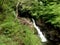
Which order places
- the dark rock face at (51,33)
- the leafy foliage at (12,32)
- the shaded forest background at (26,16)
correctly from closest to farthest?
the leafy foliage at (12,32) < the shaded forest background at (26,16) < the dark rock face at (51,33)

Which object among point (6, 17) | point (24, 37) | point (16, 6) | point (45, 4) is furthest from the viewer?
point (45, 4)

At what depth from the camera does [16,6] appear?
1367 cm

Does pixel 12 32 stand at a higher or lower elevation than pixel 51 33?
higher

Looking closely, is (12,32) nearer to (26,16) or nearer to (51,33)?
(51,33)

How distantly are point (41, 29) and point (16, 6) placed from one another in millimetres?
2512

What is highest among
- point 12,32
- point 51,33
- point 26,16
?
point 12,32

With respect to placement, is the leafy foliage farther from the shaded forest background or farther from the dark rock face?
the dark rock face

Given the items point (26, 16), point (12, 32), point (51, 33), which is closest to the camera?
point (12, 32)

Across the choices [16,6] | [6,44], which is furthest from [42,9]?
[6,44]

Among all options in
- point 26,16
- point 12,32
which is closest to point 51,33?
point 12,32

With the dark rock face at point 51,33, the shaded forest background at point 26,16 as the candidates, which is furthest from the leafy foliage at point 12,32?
the dark rock face at point 51,33

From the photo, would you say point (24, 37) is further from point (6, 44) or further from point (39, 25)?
point (39, 25)

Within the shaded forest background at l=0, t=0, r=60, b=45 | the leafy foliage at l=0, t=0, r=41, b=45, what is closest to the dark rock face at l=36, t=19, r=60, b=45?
the shaded forest background at l=0, t=0, r=60, b=45

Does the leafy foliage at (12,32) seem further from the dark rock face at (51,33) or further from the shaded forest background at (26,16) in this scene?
the dark rock face at (51,33)
